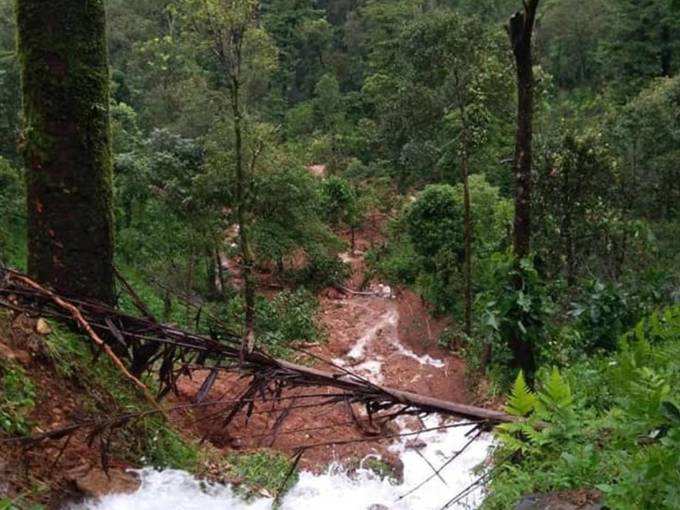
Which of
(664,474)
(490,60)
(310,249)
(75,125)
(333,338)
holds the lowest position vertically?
(333,338)

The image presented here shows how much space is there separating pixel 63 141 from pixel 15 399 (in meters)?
1.52

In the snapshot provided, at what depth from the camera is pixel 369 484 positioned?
6.20m

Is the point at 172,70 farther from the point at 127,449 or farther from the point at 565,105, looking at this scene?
the point at 127,449

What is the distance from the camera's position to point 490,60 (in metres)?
12.7

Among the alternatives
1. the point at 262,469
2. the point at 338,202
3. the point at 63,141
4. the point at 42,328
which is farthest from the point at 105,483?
the point at 338,202

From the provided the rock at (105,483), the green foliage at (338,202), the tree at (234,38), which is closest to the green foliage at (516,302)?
the rock at (105,483)

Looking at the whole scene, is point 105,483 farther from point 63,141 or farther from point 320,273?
point 320,273

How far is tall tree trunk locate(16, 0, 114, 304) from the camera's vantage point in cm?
394

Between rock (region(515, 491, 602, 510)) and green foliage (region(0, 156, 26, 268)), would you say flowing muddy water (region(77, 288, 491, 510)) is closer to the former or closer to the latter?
rock (region(515, 491, 602, 510))

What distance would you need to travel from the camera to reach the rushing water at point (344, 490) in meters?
3.60

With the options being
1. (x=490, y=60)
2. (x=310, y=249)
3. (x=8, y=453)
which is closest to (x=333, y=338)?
(x=310, y=249)

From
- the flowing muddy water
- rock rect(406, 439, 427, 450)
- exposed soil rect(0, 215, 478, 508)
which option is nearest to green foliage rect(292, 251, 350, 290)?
exposed soil rect(0, 215, 478, 508)

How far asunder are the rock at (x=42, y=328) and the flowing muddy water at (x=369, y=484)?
0.96 metres

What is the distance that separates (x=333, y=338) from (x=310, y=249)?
2.59 m
